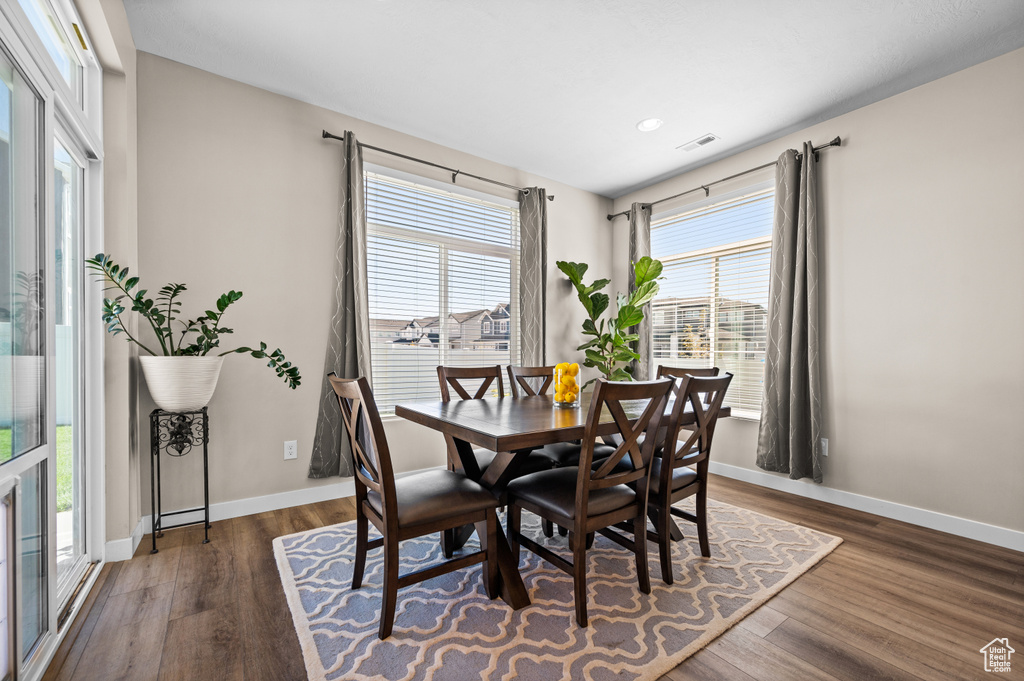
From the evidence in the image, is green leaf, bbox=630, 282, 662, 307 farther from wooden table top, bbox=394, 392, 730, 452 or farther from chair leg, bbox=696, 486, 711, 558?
chair leg, bbox=696, 486, 711, 558

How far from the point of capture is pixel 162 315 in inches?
93.5

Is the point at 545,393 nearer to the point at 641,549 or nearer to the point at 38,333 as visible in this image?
the point at 641,549

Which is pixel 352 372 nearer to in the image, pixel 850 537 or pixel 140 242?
pixel 140 242

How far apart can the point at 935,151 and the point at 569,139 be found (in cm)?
232

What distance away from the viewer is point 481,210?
4.16 m

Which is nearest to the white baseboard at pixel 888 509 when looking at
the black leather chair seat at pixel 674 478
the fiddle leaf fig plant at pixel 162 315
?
the black leather chair seat at pixel 674 478

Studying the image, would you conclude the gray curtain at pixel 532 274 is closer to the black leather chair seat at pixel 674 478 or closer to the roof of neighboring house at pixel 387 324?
the roof of neighboring house at pixel 387 324

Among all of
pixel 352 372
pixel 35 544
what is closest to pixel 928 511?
pixel 352 372

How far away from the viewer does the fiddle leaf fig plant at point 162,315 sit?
7.00 feet

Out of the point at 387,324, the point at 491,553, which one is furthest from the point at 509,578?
the point at 387,324

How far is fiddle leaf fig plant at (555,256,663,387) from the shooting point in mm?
4172

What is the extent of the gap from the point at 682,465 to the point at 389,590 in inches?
53.2

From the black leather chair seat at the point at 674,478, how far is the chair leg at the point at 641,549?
0.19m

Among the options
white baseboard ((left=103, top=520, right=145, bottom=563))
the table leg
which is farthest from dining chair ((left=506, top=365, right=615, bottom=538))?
white baseboard ((left=103, top=520, right=145, bottom=563))
